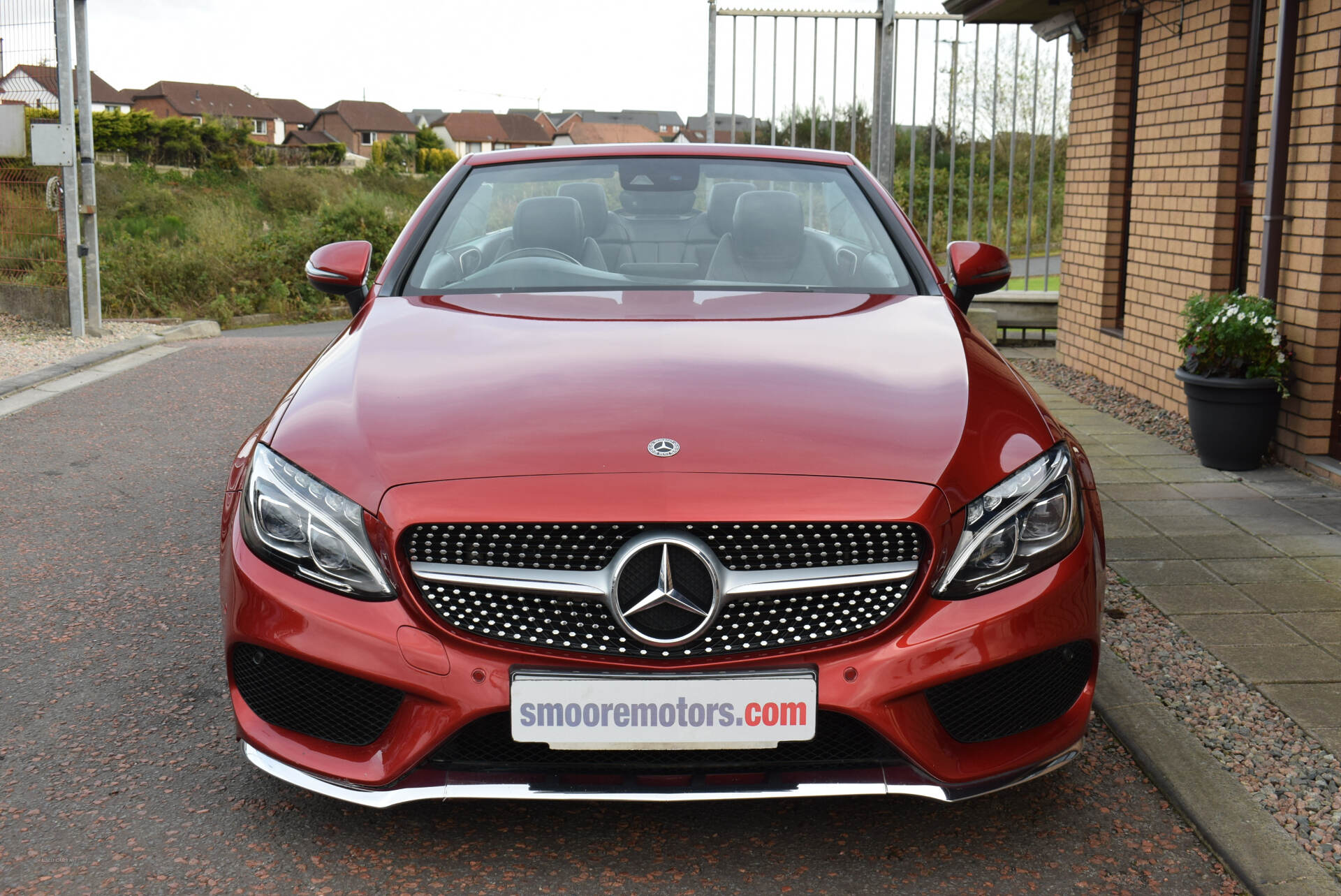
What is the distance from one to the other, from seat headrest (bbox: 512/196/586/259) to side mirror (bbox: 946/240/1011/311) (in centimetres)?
110

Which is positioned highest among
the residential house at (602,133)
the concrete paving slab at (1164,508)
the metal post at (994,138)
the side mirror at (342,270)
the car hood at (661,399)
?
the residential house at (602,133)

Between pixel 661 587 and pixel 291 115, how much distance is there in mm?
131044

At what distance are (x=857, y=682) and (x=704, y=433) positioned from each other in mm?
547

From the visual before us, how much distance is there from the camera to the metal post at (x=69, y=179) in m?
11.3

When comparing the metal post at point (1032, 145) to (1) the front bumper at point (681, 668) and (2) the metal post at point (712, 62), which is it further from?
(1) the front bumper at point (681, 668)

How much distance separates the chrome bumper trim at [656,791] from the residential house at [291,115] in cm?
12647

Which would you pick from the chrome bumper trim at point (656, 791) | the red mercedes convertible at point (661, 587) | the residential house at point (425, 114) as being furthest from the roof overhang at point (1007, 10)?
the residential house at point (425, 114)

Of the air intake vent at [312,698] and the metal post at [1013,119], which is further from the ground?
the metal post at [1013,119]

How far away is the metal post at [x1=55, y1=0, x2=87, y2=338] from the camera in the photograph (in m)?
11.3

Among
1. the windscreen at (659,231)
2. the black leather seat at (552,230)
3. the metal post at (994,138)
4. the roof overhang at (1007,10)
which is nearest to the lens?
the windscreen at (659,231)

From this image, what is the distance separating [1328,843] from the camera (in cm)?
258

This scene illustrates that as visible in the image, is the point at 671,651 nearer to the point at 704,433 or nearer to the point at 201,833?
the point at 704,433

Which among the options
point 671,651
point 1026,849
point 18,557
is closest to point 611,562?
point 671,651

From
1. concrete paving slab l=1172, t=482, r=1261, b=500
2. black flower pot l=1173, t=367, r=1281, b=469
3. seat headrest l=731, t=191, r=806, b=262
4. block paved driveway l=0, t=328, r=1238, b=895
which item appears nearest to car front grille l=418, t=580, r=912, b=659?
block paved driveway l=0, t=328, r=1238, b=895
